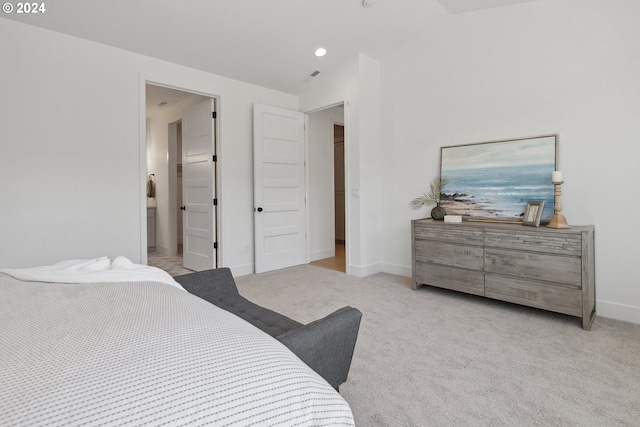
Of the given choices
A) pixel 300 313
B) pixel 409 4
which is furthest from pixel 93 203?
pixel 409 4

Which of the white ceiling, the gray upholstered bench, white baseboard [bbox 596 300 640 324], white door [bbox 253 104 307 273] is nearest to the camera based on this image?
the gray upholstered bench

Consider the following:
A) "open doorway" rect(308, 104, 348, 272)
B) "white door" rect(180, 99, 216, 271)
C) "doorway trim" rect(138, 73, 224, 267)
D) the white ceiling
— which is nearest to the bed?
"doorway trim" rect(138, 73, 224, 267)

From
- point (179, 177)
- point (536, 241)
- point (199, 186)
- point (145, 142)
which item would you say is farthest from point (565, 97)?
point (179, 177)

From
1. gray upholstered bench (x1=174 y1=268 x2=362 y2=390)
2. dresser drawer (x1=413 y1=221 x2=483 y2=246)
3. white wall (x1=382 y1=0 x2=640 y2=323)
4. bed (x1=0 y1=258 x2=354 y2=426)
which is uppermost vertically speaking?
white wall (x1=382 y1=0 x2=640 y2=323)

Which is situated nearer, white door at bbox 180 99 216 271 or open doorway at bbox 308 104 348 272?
white door at bbox 180 99 216 271

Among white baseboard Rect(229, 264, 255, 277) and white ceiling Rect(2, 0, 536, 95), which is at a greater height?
white ceiling Rect(2, 0, 536, 95)

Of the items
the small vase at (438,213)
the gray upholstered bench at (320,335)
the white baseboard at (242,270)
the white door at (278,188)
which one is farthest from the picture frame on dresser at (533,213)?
the white baseboard at (242,270)

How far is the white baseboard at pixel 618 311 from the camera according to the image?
268 cm

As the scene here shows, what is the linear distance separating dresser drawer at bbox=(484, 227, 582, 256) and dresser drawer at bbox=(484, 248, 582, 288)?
0.05 meters

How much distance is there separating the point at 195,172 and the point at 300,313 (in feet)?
9.09

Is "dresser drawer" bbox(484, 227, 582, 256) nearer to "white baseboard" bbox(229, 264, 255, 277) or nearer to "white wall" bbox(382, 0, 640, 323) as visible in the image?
"white wall" bbox(382, 0, 640, 323)

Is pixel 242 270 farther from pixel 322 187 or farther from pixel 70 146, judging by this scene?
pixel 70 146

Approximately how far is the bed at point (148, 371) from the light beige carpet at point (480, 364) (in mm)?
963

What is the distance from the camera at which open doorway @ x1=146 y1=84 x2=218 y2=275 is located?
432cm
